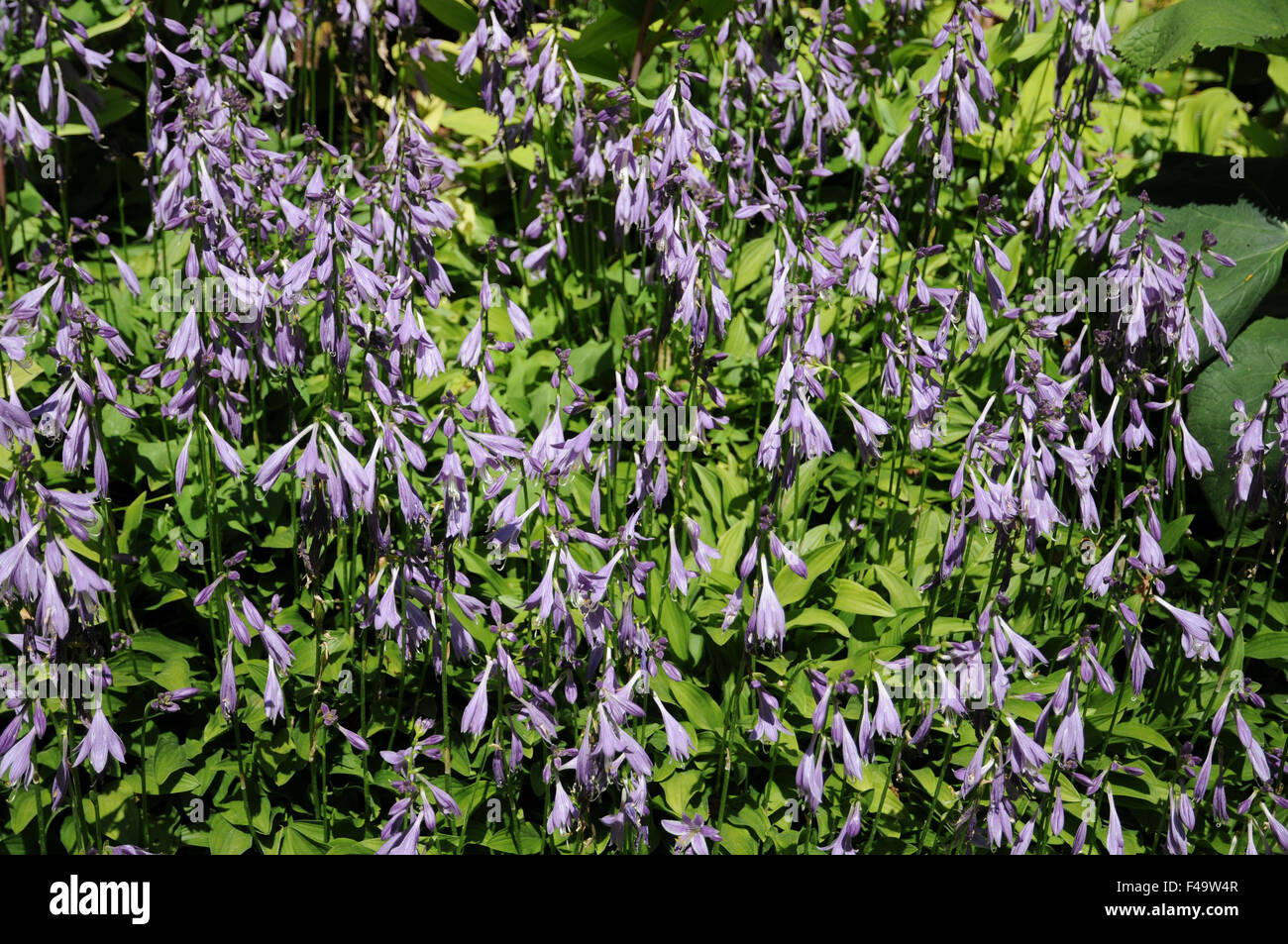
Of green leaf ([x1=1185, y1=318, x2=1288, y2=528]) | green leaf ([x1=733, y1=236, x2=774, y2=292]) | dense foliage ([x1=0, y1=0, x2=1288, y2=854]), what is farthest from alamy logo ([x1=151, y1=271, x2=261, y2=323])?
green leaf ([x1=1185, y1=318, x2=1288, y2=528])

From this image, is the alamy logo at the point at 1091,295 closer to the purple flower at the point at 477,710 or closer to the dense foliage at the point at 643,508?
the dense foliage at the point at 643,508

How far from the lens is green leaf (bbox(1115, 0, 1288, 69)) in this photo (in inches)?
186

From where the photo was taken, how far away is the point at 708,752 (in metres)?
3.60

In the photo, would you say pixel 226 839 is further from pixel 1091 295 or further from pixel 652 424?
pixel 1091 295

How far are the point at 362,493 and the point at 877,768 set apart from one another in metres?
1.79

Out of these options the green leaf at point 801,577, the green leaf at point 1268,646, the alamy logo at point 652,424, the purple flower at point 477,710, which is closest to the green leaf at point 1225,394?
the green leaf at point 1268,646

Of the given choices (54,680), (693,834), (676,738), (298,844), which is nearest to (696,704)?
(676,738)

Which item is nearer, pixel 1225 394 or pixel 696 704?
pixel 696 704

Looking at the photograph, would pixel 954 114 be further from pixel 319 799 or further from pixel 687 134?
pixel 319 799
